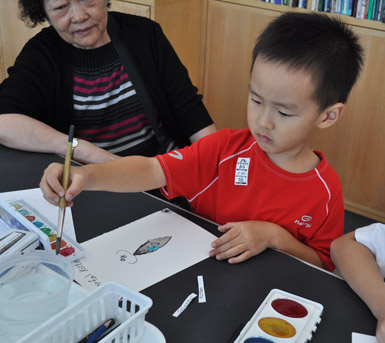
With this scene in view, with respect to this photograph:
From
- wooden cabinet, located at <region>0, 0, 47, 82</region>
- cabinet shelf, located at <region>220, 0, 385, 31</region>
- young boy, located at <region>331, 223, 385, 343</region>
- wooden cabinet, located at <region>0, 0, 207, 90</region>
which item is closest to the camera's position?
young boy, located at <region>331, 223, 385, 343</region>

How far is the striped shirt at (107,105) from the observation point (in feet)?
5.41

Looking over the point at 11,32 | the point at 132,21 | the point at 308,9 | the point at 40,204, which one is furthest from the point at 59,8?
the point at 11,32

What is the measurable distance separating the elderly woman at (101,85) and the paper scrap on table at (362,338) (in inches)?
36.2

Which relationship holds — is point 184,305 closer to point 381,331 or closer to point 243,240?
point 243,240

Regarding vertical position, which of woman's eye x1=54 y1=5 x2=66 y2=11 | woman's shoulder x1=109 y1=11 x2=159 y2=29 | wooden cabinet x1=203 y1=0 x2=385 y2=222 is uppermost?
woman's eye x1=54 y1=5 x2=66 y2=11

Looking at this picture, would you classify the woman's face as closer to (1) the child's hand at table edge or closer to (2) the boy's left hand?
(2) the boy's left hand

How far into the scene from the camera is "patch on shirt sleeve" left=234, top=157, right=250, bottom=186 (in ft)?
3.87

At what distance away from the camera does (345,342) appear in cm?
80

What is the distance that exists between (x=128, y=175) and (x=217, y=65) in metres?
2.13

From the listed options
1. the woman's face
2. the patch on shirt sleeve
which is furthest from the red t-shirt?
the woman's face

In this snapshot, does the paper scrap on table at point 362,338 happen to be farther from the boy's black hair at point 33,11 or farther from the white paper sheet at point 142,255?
the boy's black hair at point 33,11

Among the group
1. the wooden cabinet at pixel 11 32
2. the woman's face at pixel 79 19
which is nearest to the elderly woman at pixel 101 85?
the woman's face at pixel 79 19

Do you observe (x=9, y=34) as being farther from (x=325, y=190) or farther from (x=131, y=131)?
(x=325, y=190)

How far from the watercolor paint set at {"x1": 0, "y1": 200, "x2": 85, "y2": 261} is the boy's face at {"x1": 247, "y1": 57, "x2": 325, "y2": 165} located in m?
0.46
